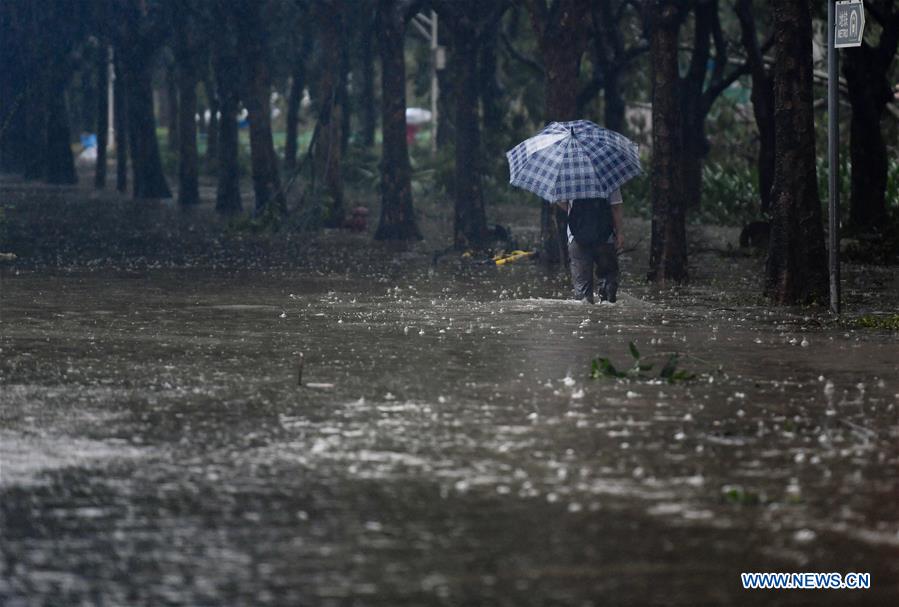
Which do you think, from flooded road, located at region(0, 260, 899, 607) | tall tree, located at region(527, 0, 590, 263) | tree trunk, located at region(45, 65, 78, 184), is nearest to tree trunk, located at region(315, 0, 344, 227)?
tall tree, located at region(527, 0, 590, 263)

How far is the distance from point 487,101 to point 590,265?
2666 cm

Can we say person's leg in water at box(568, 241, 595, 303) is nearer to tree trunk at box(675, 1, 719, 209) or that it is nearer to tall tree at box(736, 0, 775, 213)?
tall tree at box(736, 0, 775, 213)

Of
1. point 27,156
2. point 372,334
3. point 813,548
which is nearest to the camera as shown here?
point 813,548

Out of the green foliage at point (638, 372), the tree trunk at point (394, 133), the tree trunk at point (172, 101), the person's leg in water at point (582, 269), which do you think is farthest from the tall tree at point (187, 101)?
the green foliage at point (638, 372)

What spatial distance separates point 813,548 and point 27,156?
64454 millimetres

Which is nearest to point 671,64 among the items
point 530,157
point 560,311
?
point 530,157

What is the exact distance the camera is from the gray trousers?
64.6 feet

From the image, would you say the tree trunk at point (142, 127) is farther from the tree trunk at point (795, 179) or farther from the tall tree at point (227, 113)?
the tree trunk at point (795, 179)

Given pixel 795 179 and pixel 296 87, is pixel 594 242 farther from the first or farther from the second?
pixel 296 87

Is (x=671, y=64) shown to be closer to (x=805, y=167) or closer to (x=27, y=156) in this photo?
(x=805, y=167)

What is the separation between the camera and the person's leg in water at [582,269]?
19.7 m

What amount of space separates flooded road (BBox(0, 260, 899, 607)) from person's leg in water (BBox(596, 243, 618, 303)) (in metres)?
2.16

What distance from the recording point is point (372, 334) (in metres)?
16.5

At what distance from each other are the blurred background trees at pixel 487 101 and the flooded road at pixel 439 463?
5.67m
